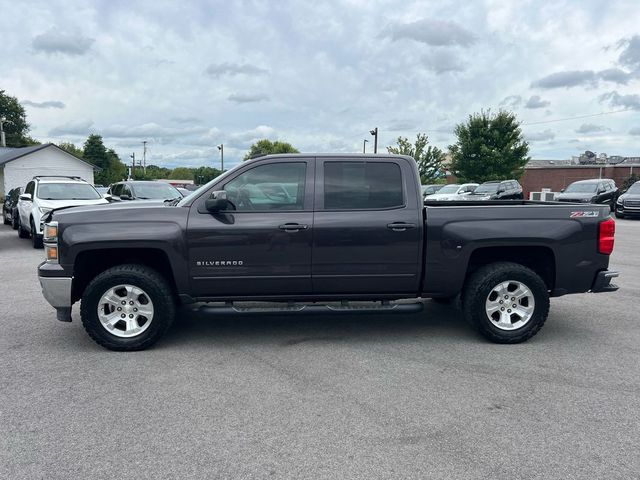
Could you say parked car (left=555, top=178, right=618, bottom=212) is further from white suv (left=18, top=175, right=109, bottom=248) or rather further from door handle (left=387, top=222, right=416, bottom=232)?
door handle (left=387, top=222, right=416, bottom=232)

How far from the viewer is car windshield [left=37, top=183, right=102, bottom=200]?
12977 millimetres

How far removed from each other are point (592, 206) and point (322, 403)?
345 centimetres

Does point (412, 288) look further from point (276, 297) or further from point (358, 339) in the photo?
point (276, 297)

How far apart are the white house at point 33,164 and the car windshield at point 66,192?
31.7 m

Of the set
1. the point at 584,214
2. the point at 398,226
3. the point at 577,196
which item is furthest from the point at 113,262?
the point at 577,196

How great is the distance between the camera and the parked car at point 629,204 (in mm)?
21734

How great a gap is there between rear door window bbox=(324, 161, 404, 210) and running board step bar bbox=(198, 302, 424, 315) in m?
0.99

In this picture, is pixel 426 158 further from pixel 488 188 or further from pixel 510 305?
pixel 510 305

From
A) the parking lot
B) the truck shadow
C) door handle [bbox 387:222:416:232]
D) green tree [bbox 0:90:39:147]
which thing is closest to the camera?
the parking lot

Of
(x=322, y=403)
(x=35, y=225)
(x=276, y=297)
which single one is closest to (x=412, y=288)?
(x=276, y=297)

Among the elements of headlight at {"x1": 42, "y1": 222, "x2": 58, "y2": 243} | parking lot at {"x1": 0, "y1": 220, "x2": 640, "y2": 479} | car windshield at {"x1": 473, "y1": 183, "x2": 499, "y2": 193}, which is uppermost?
car windshield at {"x1": 473, "y1": 183, "x2": 499, "y2": 193}

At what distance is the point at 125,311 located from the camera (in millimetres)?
4961

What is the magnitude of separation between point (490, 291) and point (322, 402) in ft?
7.25

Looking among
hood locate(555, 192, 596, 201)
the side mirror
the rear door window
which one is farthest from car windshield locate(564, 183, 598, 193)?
the side mirror
